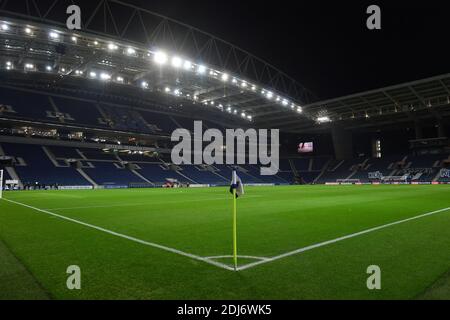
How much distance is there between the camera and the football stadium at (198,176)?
210 inches

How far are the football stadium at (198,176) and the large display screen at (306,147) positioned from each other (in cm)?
27

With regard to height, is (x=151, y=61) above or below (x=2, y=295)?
above

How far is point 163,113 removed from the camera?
7362 centimetres

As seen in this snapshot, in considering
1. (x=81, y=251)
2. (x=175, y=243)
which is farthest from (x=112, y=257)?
(x=175, y=243)

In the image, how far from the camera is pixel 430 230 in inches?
372

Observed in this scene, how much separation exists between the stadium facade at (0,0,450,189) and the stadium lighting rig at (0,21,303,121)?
0.18 metres

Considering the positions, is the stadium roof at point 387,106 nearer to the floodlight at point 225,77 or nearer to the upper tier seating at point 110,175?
the floodlight at point 225,77

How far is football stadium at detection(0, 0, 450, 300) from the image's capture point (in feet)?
17.5

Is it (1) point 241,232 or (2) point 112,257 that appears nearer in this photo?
(2) point 112,257

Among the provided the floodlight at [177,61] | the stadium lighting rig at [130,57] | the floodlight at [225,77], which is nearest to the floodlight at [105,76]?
the stadium lighting rig at [130,57]

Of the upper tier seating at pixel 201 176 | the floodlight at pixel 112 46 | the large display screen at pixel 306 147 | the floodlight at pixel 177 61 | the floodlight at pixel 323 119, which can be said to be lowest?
the upper tier seating at pixel 201 176
